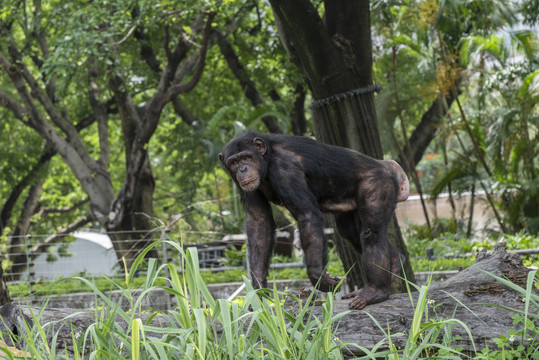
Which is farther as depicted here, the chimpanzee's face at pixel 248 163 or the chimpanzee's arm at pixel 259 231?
the chimpanzee's arm at pixel 259 231

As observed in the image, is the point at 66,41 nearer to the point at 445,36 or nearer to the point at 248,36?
the point at 248,36

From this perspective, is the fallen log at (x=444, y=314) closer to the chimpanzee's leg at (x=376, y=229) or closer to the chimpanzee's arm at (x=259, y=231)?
the chimpanzee's leg at (x=376, y=229)

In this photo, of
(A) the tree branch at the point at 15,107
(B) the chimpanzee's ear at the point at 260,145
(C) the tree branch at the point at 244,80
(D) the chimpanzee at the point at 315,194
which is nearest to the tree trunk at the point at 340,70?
(D) the chimpanzee at the point at 315,194

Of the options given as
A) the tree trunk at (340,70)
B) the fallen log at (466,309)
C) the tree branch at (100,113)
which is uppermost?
the tree branch at (100,113)

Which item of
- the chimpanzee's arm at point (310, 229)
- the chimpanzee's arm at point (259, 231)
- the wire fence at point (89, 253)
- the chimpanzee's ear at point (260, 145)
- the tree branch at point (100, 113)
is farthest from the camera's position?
the tree branch at point (100, 113)

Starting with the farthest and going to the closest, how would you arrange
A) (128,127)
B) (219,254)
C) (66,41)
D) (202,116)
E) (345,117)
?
(202,116) < (219,254) < (128,127) < (66,41) < (345,117)

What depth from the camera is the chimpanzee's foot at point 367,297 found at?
3898mm

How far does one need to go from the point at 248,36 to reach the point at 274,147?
12379 millimetres

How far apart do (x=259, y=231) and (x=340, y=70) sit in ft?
7.32

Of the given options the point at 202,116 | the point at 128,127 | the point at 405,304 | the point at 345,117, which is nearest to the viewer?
the point at 405,304

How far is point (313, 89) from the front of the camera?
20.1 ft

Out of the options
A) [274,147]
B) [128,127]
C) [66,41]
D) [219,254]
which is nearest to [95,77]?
[128,127]

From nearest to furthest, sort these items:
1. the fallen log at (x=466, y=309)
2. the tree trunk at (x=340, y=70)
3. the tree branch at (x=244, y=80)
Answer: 1. the fallen log at (x=466, y=309)
2. the tree trunk at (x=340, y=70)
3. the tree branch at (x=244, y=80)

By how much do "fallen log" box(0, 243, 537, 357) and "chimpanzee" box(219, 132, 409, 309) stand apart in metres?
0.29
